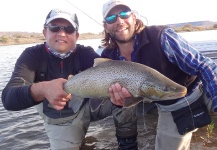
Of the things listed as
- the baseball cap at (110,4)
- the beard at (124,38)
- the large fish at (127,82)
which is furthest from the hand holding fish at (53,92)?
the baseball cap at (110,4)

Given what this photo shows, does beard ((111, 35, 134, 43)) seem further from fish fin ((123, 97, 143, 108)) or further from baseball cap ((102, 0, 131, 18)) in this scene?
fish fin ((123, 97, 143, 108))

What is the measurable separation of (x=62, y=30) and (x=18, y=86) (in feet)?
3.93

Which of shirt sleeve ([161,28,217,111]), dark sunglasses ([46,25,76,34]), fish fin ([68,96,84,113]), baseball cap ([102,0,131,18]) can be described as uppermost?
baseball cap ([102,0,131,18])

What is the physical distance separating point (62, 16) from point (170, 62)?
1.82 metres

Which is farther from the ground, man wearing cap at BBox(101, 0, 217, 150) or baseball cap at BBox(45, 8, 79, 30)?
baseball cap at BBox(45, 8, 79, 30)

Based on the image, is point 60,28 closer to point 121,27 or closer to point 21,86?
point 121,27

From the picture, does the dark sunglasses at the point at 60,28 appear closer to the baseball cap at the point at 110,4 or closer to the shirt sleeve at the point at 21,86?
the shirt sleeve at the point at 21,86

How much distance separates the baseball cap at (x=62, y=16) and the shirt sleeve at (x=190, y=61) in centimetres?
153

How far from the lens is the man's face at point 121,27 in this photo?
385 cm

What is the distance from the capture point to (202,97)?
3955 mm

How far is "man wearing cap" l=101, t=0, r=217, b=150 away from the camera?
11.7 feet

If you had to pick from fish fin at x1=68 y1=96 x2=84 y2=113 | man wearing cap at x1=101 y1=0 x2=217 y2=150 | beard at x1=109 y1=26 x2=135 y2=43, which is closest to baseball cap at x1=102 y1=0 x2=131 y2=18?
man wearing cap at x1=101 y1=0 x2=217 y2=150

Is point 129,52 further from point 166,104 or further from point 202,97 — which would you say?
point 202,97

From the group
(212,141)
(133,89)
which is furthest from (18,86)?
(212,141)
